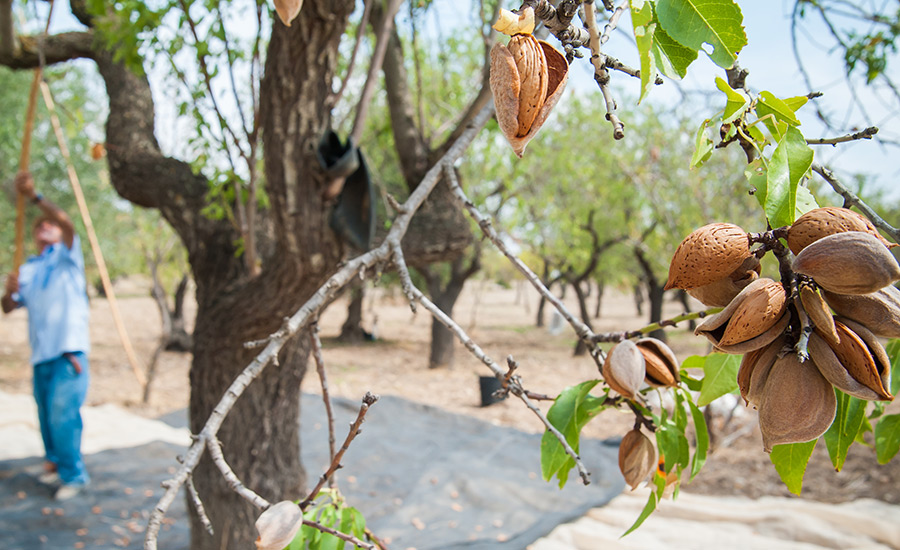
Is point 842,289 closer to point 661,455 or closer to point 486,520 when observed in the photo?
point 661,455

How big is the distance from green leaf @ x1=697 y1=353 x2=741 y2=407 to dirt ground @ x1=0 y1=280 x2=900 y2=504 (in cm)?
61

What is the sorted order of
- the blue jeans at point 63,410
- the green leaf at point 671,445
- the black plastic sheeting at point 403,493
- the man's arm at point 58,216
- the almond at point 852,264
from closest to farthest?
the almond at point 852,264 → the green leaf at point 671,445 → the black plastic sheeting at point 403,493 → the man's arm at point 58,216 → the blue jeans at point 63,410

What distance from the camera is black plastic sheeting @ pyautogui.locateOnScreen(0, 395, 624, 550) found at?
4.04 metres

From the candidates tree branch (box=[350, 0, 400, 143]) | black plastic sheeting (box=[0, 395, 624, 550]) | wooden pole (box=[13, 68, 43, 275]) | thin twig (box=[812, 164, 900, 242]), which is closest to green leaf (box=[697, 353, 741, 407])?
thin twig (box=[812, 164, 900, 242])

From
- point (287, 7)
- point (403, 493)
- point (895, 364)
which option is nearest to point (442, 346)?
point (403, 493)

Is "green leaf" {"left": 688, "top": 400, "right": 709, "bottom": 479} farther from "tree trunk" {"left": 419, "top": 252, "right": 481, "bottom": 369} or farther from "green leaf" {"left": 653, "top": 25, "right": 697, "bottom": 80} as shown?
"tree trunk" {"left": 419, "top": 252, "right": 481, "bottom": 369}

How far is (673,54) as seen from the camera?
0.62 metres

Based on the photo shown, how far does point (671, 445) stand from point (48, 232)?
5.17 meters

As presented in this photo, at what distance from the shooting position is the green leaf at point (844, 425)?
78 centimetres

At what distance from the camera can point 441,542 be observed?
13.2ft

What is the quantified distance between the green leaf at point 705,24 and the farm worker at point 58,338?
4989 mm

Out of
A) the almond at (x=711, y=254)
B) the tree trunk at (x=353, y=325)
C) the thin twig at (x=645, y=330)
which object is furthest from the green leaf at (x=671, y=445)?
the tree trunk at (x=353, y=325)

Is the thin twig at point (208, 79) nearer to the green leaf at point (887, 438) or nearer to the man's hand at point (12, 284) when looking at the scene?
the green leaf at point (887, 438)

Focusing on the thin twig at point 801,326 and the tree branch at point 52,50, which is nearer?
the thin twig at point 801,326
